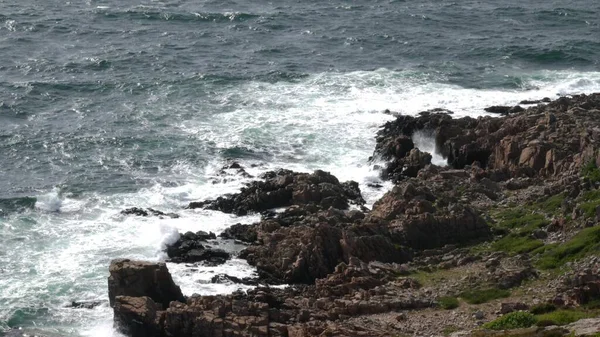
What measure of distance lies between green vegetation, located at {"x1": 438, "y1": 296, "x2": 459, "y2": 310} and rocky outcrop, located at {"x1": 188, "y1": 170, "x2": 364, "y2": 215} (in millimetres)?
19844

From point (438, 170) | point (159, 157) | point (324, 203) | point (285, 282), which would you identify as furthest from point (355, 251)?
point (159, 157)

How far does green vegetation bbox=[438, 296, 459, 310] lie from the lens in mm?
58750

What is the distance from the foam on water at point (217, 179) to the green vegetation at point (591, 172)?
1787 centimetres

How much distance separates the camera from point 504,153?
82.3 metres

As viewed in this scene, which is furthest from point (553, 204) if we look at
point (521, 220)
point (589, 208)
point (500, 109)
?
point (500, 109)

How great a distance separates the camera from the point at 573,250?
61.1 m

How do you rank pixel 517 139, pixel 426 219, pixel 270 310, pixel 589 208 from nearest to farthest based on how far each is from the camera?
pixel 270 310 → pixel 589 208 → pixel 426 219 → pixel 517 139

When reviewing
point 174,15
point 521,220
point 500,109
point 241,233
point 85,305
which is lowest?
point 85,305

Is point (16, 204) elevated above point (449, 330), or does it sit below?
below

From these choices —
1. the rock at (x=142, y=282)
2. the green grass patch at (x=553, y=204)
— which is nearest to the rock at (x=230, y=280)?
the rock at (x=142, y=282)

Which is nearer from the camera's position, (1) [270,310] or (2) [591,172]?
(1) [270,310]

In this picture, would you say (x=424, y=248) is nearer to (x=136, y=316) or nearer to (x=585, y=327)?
(x=136, y=316)

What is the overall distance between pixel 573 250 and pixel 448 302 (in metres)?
8.22

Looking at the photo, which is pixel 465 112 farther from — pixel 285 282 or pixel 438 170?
pixel 285 282
